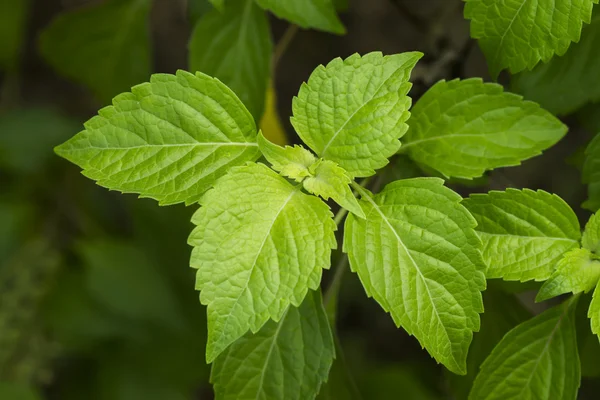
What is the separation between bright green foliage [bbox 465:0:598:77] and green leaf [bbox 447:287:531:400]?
30 cm

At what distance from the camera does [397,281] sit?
2.17ft

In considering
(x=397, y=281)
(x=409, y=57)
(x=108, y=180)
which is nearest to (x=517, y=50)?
(x=409, y=57)

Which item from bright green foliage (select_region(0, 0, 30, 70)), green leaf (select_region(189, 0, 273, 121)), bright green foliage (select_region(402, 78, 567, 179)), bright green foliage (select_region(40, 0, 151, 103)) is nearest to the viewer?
bright green foliage (select_region(402, 78, 567, 179))

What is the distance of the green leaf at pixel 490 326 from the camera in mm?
838

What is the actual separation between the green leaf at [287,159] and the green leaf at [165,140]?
4cm

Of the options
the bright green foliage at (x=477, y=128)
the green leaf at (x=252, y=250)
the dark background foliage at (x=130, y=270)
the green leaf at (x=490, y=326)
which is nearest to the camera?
the green leaf at (x=252, y=250)

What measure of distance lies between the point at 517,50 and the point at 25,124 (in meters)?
1.29

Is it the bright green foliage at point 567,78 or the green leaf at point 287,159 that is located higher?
the bright green foliage at point 567,78

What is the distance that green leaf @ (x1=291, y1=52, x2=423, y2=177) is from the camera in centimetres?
69

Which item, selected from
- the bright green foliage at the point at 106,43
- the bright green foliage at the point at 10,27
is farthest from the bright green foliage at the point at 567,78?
the bright green foliage at the point at 10,27

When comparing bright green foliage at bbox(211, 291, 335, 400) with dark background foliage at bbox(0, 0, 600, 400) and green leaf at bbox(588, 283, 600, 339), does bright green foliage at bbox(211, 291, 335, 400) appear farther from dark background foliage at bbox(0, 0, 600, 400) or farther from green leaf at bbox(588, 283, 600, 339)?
dark background foliage at bbox(0, 0, 600, 400)

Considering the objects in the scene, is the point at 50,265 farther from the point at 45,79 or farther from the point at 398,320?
the point at 398,320

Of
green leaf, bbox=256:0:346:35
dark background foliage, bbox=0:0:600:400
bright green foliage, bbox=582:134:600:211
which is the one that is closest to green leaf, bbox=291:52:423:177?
green leaf, bbox=256:0:346:35

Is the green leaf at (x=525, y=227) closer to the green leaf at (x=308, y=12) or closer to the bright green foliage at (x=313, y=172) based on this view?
the bright green foliage at (x=313, y=172)
